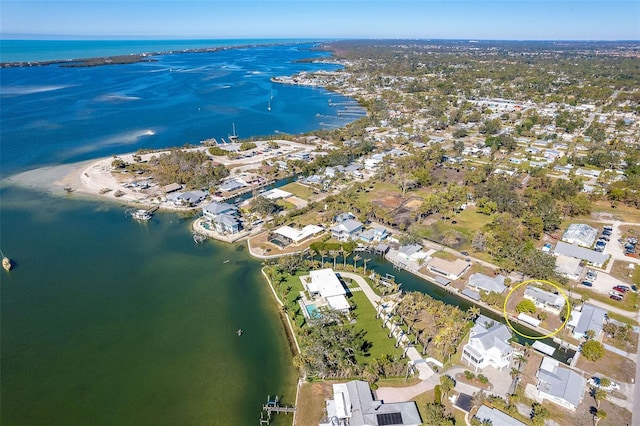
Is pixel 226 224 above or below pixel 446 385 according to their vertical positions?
above

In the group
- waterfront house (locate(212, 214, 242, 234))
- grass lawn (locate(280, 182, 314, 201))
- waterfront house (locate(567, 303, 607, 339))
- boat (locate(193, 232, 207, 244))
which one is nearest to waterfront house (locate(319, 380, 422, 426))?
waterfront house (locate(567, 303, 607, 339))

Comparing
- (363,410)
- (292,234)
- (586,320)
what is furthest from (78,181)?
(586,320)

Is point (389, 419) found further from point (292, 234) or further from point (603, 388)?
point (292, 234)

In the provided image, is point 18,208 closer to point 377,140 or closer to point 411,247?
point 411,247

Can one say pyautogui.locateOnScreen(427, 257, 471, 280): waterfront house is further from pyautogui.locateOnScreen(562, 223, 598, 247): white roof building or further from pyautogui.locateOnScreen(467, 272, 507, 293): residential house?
pyautogui.locateOnScreen(562, 223, 598, 247): white roof building

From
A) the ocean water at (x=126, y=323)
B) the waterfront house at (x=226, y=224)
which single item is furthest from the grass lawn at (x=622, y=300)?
the waterfront house at (x=226, y=224)

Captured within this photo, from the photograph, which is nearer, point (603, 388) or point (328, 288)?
point (603, 388)

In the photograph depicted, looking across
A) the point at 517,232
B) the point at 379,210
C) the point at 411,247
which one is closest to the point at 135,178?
the point at 379,210
